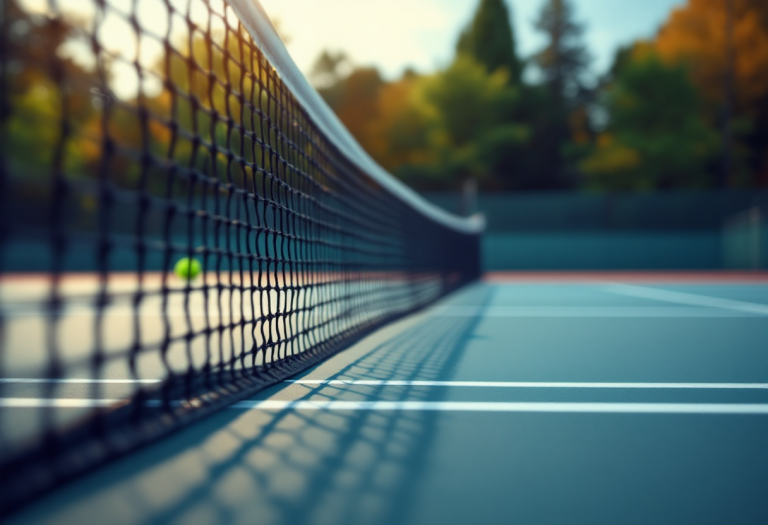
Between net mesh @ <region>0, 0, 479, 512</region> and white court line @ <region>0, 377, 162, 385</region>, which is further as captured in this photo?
white court line @ <region>0, 377, 162, 385</region>

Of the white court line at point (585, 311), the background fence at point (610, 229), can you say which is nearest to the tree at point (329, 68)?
the background fence at point (610, 229)

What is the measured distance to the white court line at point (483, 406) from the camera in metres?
1.91

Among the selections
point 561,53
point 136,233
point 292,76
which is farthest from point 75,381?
point 561,53

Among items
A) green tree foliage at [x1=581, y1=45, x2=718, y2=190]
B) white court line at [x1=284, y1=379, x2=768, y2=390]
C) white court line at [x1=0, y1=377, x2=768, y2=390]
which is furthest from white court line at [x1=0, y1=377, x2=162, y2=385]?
green tree foliage at [x1=581, y1=45, x2=718, y2=190]

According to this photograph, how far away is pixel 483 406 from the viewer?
1.96m

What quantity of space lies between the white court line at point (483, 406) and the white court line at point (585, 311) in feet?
10.8

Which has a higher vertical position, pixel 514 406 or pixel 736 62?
pixel 736 62

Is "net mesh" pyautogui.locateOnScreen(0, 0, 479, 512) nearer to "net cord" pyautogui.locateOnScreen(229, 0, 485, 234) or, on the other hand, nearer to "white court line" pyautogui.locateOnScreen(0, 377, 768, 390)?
"net cord" pyautogui.locateOnScreen(229, 0, 485, 234)

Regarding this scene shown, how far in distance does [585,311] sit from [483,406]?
404cm

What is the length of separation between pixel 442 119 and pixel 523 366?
2893 cm

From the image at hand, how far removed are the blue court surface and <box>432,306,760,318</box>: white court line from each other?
8.11 feet

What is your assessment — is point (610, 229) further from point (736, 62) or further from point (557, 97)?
point (557, 97)

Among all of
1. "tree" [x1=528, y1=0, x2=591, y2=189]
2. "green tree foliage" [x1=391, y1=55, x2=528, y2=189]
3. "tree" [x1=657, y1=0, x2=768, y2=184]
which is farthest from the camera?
"tree" [x1=528, y1=0, x2=591, y2=189]

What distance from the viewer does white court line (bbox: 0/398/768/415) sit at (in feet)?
6.25
